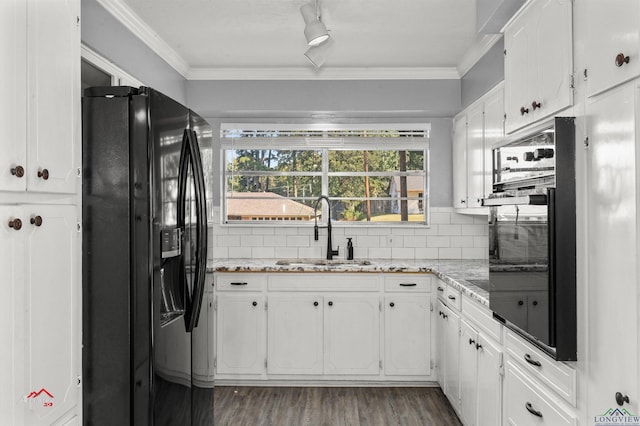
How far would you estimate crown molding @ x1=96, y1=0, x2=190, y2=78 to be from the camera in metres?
2.91

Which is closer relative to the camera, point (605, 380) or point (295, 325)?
point (605, 380)

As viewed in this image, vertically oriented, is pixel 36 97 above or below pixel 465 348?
above

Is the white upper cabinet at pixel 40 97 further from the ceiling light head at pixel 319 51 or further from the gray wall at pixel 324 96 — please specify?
the gray wall at pixel 324 96

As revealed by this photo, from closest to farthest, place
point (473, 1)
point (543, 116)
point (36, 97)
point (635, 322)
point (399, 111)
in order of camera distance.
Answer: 1. point (635, 322)
2. point (36, 97)
3. point (543, 116)
4. point (473, 1)
5. point (399, 111)

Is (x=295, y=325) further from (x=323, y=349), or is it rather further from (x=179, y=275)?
(x=179, y=275)

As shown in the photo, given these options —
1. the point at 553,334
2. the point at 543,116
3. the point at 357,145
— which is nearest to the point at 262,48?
the point at 357,145

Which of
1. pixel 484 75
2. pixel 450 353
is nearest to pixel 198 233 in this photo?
pixel 450 353

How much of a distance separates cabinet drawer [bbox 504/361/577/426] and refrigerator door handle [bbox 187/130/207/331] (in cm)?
149

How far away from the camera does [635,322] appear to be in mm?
1355

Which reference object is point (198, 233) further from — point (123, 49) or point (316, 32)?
point (123, 49)

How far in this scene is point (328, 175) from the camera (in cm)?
469

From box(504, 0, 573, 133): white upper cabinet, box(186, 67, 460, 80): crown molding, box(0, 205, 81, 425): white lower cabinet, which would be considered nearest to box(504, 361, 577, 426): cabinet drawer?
box(504, 0, 573, 133): white upper cabinet

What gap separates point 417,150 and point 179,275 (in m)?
2.94

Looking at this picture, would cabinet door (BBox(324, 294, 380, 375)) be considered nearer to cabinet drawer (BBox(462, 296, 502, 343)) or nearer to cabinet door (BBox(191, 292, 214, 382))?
cabinet drawer (BBox(462, 296, 502, 343))
